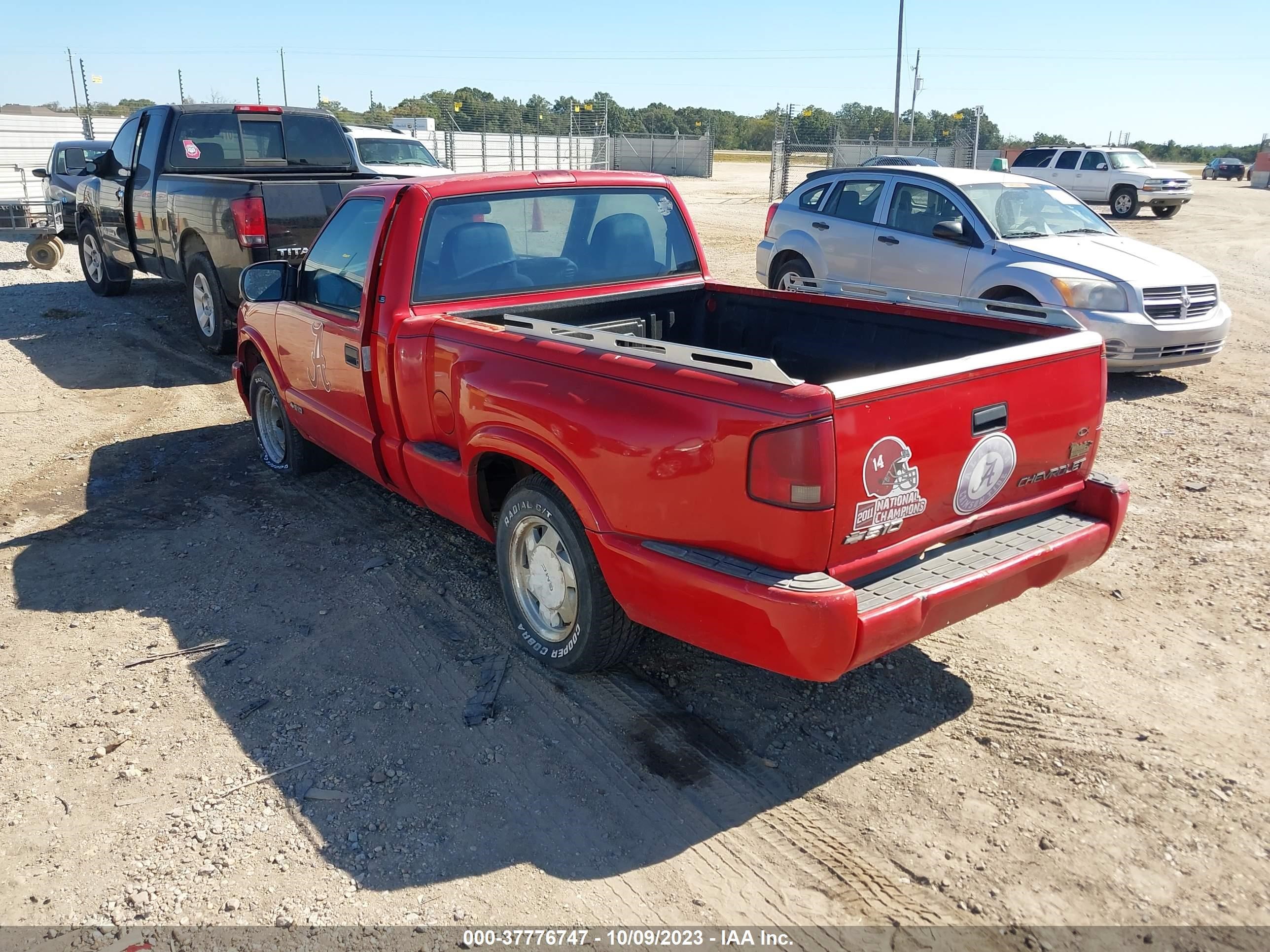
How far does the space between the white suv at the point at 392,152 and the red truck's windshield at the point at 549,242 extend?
37.2 ft

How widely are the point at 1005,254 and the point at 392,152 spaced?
11.6m

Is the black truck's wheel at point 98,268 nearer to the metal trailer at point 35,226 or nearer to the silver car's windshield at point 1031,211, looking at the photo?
the metal trailer at point 35,226

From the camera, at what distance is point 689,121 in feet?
238

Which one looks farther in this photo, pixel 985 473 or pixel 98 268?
pixel 98 268

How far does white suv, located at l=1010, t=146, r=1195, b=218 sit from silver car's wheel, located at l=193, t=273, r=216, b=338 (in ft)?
69.8

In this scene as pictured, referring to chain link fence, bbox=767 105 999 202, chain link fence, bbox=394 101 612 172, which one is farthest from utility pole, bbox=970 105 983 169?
chain link fence, bbox=394 101 612 172

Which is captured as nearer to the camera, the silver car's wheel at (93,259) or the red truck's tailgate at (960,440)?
the red truck's tailgate at (960,440)

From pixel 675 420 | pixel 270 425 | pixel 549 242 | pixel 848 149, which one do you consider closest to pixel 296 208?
pixel 270 425

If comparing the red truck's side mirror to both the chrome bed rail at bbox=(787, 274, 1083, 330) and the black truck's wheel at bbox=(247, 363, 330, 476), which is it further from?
the chrome bed rail at bbox=(787, 274, 1083, 330)

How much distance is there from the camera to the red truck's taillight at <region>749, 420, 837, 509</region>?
9.19ft

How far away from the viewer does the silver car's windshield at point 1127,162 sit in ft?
81.1

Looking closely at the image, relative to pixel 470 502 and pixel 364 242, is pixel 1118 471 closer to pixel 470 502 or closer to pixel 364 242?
pixel 470 502

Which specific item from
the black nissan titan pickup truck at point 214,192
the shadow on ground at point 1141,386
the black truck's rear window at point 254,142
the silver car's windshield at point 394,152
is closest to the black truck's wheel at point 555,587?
the black nissan titan pickup truck at point 214,192

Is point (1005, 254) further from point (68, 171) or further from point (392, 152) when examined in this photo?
point (68, 171)
